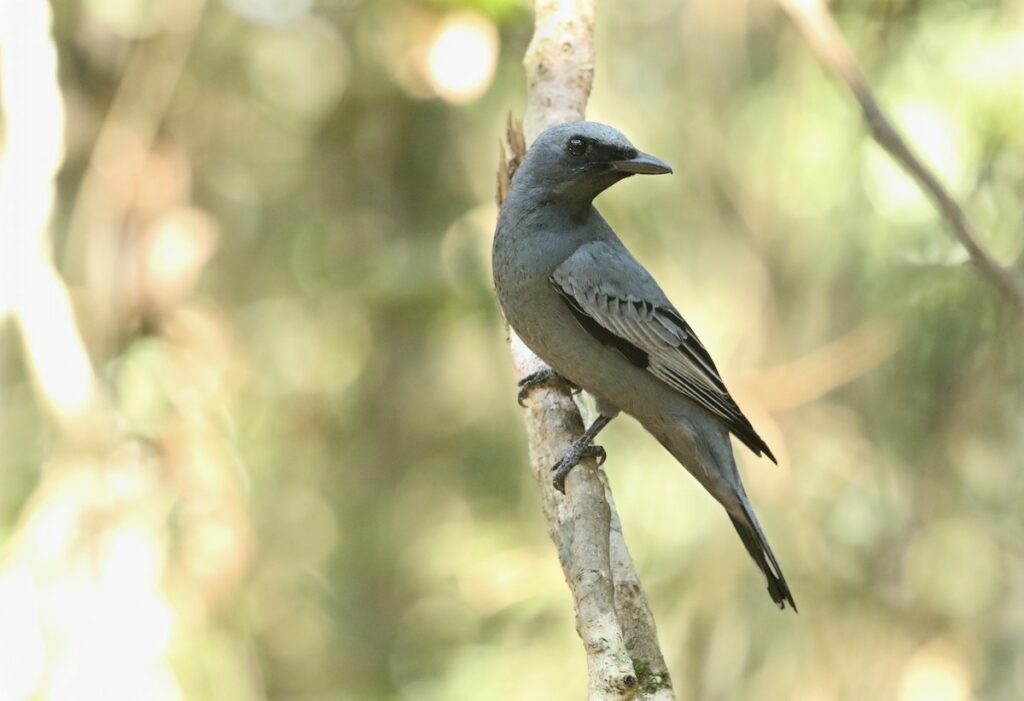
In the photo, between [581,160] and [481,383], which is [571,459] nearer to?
[581,160]

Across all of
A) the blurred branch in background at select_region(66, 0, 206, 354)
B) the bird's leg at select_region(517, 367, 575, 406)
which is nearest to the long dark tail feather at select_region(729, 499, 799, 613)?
the bird's leg at select_region(517, 367, 575, 406)

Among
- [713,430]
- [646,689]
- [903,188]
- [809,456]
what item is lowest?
[646,689]

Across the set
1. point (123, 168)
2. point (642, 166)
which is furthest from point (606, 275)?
point (123, 168)

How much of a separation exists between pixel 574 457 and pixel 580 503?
0.90 ft

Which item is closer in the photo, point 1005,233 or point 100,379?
point 1005,233

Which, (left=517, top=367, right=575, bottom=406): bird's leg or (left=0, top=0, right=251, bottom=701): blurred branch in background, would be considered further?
(left=0, top=0, right=251, bottom=701): blurred branch in background

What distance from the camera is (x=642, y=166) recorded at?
4281 mm

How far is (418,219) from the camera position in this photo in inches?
332

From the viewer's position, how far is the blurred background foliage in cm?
591

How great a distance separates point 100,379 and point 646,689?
3.96 metres

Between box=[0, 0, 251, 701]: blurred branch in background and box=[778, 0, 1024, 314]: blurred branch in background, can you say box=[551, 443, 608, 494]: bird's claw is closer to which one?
box=[778, 0, 1024, 314]: blurred branch in background

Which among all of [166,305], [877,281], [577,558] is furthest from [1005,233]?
[166,305]

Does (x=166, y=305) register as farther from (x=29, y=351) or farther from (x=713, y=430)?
(x=713, y=430)

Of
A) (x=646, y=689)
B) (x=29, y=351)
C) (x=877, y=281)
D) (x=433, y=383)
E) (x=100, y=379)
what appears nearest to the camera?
(x=646, y=689)
